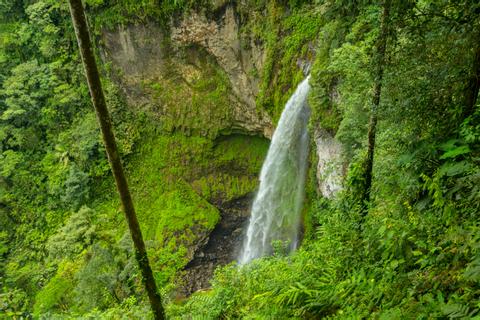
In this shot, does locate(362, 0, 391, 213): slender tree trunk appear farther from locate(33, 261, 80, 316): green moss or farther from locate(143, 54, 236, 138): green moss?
locate(143, 54, 236, 138): green moss

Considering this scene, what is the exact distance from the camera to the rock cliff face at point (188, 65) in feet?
45.0

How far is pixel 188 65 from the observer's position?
15.2m

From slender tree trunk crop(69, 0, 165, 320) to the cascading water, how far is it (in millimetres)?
7434

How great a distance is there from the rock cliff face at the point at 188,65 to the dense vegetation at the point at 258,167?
8.9 inches

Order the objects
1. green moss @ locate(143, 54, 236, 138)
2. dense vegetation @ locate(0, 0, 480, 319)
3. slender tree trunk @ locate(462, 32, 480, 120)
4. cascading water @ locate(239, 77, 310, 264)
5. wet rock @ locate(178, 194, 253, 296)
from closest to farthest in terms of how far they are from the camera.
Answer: dense vegetation @ locate(0, 0, 480, 319), slender tree trunk @ locate(462, 32, 480, 120), cascading water @ locate(239, 77, 310, 264), wet rock @ locate(178, 194, 253, 296), green moss @ locate(143, 54, 236, 138)

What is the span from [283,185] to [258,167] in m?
2.95

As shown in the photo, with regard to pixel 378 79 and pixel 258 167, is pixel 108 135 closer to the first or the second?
pixel 378 79

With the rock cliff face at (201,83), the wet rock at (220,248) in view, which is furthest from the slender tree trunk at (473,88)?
the wet rock at (220,248)

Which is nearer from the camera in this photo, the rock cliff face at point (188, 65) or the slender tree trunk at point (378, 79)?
the slender tree trunk at point (378, 79)

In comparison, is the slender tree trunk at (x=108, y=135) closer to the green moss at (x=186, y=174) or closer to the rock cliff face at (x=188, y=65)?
the rock cliff face at (x=188, y=65)

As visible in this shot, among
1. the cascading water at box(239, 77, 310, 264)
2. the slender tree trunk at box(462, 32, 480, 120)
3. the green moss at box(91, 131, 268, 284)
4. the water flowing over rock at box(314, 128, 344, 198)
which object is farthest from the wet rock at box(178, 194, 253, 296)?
the slender tree trunk at box(462, 32, 480, 120)

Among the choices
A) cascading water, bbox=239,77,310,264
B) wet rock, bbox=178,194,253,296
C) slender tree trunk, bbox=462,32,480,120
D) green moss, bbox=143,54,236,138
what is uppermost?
green moss, bbox=143,54,236,138

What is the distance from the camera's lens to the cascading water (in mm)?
11245

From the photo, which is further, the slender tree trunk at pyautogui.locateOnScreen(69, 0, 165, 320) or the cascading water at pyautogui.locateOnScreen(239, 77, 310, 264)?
the cascading water at pyautogui.locateOnScreen(239, 77, 310, 264)
